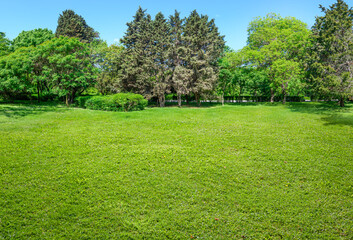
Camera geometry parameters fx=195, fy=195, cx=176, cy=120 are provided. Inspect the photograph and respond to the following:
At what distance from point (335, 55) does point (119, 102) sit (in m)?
21.3

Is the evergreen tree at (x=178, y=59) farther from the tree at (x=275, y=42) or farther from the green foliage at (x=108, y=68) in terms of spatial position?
the tree at (x=275, y=42)

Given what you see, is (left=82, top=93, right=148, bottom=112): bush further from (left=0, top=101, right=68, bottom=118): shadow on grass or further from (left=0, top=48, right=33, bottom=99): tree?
(left=0, top=48, right=33, bottom=99): tree

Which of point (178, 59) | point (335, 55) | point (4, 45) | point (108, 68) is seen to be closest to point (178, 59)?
point (178, 59)

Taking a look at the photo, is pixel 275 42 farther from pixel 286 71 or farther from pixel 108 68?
pixel 108 68

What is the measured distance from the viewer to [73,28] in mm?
46719

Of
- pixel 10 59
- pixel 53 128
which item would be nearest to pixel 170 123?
pixel 53 128

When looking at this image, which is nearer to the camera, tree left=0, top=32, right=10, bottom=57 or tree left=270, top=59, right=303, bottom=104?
tree left=0, top=32, right=10, bottom=57

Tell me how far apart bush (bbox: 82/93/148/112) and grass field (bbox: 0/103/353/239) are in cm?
765

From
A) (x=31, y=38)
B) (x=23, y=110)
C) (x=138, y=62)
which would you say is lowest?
(x=23, y=110)

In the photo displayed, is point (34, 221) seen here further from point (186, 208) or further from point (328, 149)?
point (328, 149)

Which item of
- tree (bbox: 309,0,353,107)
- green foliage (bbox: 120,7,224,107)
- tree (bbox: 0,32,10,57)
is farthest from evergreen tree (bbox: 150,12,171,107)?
tree (bbox: 0,32,10,57)

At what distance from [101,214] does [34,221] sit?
1.46 metres

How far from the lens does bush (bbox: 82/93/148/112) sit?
58.8ft

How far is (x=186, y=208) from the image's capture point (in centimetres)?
500
